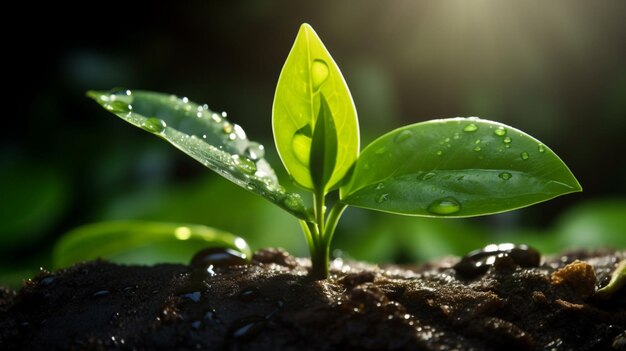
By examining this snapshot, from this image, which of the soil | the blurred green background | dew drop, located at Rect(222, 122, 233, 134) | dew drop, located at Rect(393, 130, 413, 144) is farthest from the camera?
the blurred green background

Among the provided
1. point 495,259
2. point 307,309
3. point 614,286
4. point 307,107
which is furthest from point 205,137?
point 614,286

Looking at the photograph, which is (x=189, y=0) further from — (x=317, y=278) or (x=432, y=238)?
(x=317, y=278)

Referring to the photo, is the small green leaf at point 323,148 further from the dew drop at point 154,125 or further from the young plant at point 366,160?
the dew drop at point 154,125

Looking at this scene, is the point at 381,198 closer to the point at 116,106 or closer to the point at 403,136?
the point at 403,136

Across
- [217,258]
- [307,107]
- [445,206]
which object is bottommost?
[217,258]

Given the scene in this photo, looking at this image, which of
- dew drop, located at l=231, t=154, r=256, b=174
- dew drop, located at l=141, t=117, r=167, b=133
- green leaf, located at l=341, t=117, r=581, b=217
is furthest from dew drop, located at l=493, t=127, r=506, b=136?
dew drop, located at l=141, t=117, r=167, b=133

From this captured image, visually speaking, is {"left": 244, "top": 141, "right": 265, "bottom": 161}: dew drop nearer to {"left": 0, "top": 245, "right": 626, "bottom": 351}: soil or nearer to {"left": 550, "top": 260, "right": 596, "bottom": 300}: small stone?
{"left": 0, "top": 245, "right": 626, "bottom": 351}: soil
